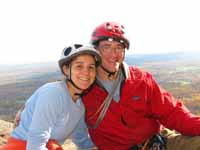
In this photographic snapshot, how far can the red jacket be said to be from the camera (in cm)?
573

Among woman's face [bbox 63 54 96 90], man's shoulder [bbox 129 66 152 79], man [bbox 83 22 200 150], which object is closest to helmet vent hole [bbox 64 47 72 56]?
woman's face [bbox 63 54 96 90]

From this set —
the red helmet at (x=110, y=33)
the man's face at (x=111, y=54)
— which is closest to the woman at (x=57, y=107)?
the man's face at (x=111, y=54)

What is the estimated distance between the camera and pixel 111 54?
5777mm

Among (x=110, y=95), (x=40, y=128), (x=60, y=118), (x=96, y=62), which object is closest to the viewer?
(x=40, y=128)

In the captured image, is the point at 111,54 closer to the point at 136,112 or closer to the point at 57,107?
the point at 136,112

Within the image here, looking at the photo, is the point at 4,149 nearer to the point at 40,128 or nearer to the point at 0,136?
the point at 40,128

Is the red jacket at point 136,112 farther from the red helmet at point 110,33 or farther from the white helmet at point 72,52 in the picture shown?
the white helmet at point 72,52

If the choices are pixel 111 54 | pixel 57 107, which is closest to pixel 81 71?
pixel 57 107

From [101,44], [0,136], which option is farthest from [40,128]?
[0,136]

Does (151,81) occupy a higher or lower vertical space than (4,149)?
higher

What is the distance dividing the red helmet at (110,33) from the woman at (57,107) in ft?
2.22

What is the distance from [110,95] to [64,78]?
830 mm

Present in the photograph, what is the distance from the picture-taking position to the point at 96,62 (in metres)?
5.34

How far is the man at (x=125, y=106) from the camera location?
5734mm
